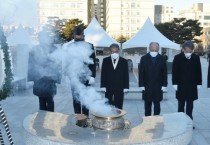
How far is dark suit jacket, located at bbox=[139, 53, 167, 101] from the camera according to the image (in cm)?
627

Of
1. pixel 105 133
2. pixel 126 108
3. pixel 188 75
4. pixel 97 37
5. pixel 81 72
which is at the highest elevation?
pixel 97 37

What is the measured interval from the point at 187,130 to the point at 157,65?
86.7 inches

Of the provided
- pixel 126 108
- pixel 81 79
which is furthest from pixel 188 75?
pixel 126 108

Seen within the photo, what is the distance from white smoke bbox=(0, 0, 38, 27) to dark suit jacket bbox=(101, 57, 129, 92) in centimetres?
216

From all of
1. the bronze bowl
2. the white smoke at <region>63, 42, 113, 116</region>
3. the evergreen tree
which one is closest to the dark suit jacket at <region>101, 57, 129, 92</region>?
the white smoke at <region>63, 42, 113, 116</region>

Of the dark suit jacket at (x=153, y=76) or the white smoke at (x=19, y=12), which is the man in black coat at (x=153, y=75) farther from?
the white smoke at (x=19, y=12)

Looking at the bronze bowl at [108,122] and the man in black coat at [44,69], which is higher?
the man in black coat at [44,69]

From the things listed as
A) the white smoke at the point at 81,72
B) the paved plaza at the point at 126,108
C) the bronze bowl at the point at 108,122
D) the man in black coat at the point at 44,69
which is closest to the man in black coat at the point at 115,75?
the paved plaza at the point at 126,108

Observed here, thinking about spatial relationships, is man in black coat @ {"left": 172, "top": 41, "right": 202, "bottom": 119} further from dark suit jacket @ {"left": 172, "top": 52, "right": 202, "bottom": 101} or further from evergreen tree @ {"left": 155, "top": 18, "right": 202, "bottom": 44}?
evergreen tree @ {"left": 155, "top": 18, "right": 202, "bottom": 44}

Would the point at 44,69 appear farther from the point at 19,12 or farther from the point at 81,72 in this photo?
the point at 19,12

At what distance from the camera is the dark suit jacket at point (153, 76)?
6273 millimetres

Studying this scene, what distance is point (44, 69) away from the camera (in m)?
5.71

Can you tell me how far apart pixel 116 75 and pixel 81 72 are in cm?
98

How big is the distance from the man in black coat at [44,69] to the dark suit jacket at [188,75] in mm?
2320
